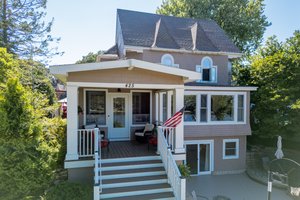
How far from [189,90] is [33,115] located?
312 inches

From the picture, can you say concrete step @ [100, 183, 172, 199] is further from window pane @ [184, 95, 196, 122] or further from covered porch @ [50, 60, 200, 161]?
window pane @ [184, 95, 196, 122]

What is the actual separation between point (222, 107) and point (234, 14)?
1543 centimetres

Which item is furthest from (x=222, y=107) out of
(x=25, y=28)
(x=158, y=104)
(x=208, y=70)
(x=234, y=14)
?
(x=25, y=28)

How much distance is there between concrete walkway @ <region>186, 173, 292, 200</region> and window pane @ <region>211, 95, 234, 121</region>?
11.4 feet

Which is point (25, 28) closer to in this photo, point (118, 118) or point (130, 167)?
point (118, 118)

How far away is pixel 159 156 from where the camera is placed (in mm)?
8430

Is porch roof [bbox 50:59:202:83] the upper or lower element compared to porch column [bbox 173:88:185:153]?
upper

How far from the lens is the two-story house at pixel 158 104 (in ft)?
24.1

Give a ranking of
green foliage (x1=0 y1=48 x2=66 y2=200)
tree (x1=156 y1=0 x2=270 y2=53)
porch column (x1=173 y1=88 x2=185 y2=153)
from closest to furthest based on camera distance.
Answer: green foliage (x1=0 y1=48 x2=66 y2=200) → porch column (x1=173 y1=88 x2=185 y2=153) → tree (x1=156 y1=0 x2=270 y2=53)

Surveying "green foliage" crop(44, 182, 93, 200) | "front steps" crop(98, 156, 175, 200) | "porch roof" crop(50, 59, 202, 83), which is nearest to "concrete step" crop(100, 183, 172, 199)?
"front steps" crop(98, 156, 175, 200)

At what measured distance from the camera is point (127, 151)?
9.13 meters

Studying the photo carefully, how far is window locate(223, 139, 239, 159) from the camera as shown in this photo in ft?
42.5

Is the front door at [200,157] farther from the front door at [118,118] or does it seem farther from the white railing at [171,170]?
the white railing at [171,170]

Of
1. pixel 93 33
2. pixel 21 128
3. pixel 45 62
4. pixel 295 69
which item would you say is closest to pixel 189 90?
pixel 295 69
